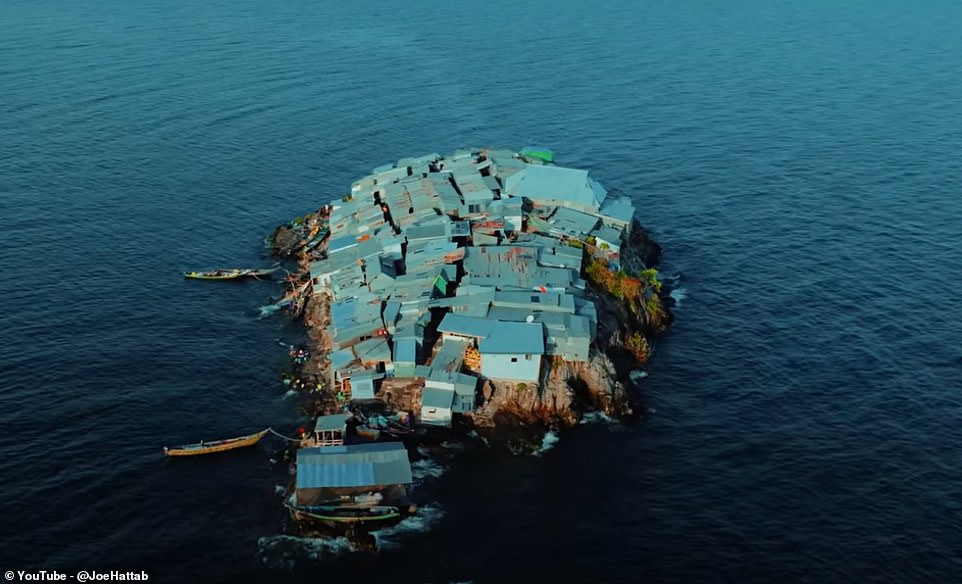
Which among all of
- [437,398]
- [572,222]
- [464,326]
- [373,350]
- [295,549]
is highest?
[572,222]

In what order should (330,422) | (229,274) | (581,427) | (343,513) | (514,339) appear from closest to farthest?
(343,513) → (330,422) → (581,427) → (514,339) → (229,274)

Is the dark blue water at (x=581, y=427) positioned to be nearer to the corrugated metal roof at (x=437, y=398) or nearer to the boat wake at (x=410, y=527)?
the boat wake at (x=410, y=527)

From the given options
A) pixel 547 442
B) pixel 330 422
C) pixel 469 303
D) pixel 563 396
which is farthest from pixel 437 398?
pixel 469 303

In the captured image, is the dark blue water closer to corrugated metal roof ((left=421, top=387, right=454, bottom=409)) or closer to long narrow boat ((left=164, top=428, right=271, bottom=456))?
long narrow boat ((left=164, top=428, right=271, bottom=456))

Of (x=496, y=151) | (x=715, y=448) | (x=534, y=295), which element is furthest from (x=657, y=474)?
(x=496, y=151)

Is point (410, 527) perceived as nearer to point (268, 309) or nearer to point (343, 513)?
point (343, 513)

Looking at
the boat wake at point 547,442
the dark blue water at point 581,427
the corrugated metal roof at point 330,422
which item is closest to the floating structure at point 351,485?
the dark blue water at point 581,427

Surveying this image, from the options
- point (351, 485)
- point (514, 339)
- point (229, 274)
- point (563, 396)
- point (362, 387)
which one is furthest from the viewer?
point (229, 274)
